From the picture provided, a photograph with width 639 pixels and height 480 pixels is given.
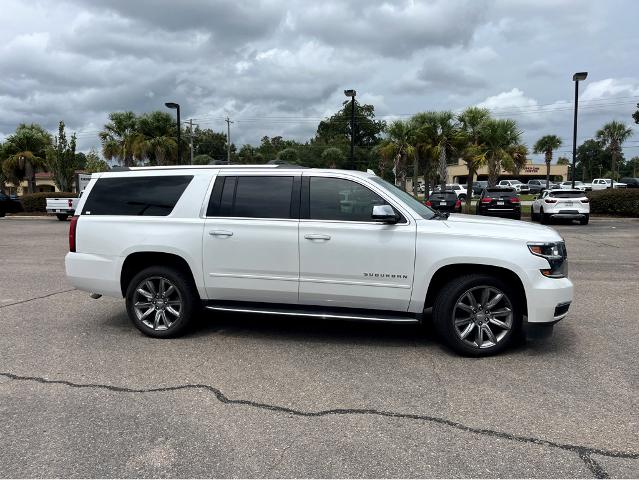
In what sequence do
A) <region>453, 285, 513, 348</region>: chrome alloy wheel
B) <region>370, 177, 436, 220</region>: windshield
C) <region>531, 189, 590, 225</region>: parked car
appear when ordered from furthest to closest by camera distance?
<region>531, 189, 590, 225</region>: parked car, <region>370, 177, 436, 220</region>: windshield, <region>453, 285, 513, 348</region>: chrome alloy wheel

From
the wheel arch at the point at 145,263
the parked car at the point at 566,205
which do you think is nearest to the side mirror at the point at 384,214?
the wheel arch at the point at 145,263

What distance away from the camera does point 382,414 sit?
3801 mm

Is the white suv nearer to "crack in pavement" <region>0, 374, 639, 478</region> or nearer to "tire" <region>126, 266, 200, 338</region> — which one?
"tire" <region>126, 266, 200, 338</region>

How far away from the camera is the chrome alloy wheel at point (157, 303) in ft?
18.5

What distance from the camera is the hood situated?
4.86 m

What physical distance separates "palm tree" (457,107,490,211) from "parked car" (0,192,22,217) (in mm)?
26911

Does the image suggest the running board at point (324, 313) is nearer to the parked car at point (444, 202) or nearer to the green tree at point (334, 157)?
the parked car at point (444, 202)

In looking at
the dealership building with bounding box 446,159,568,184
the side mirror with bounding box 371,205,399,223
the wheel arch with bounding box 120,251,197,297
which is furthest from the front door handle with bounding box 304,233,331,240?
the dealership building with bounding box 446,159,568,184

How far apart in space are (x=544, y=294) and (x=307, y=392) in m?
2.31

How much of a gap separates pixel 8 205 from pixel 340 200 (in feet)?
108

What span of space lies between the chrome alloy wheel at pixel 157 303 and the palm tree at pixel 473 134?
25.5 m

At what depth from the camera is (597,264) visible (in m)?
11.1

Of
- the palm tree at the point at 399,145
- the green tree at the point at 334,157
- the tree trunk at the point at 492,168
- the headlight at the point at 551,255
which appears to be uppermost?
the green tree at the point at 334,157

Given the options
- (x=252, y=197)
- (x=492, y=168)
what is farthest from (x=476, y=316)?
(x=492, y=168)
